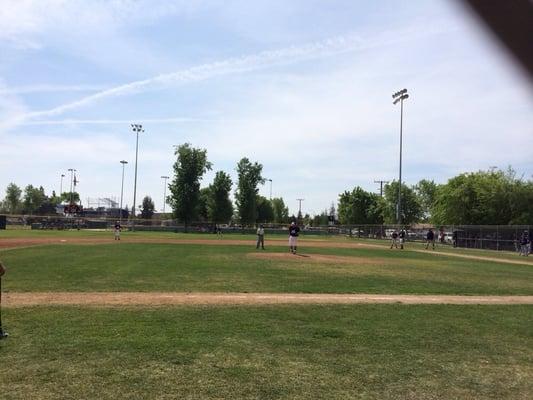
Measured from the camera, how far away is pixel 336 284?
1594cm

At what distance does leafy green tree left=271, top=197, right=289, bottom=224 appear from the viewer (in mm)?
147775

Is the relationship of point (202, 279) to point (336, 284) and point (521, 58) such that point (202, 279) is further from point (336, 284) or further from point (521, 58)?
point (521, 58)

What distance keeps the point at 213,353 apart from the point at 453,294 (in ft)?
31.5

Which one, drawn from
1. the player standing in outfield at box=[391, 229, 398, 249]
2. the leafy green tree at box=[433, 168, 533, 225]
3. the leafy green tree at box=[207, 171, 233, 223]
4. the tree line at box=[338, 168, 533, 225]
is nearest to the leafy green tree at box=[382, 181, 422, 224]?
the tree line at box=[338, 168, 533, 225]

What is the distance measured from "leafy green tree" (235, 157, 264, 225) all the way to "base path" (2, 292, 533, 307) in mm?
91905

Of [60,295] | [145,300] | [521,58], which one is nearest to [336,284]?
[145,300]

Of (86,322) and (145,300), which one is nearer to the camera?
(86,322)

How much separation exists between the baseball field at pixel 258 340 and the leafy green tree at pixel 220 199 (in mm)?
86950

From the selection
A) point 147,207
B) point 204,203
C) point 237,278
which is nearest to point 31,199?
point 147,207

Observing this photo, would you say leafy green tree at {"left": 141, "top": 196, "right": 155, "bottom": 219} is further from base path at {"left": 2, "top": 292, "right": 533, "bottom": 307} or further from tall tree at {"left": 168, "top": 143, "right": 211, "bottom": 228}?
base path at {"left": 2, "top": 292, "right": 533, "bottom": 307}

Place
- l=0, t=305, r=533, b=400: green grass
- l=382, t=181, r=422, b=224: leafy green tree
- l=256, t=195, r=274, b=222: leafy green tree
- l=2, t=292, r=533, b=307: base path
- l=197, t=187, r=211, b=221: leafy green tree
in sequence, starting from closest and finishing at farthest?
1. l=0, t=305, r=533, b=400: green grass
2. l=2, t=292, r=533, b=307: base path
3. l=382, t=181, r=422, b=224: leafy green tree
4. l=197, t=187, r=211, b=221: leafy green tree
5. l=256, t=195, r=274, b=222: leafy green tree

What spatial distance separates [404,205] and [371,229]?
1304cm

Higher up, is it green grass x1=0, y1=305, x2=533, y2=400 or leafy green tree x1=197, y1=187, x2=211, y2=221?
leafy green tree x1=197, y1=187, x2=211, y2=221

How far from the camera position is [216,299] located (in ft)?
39.9
